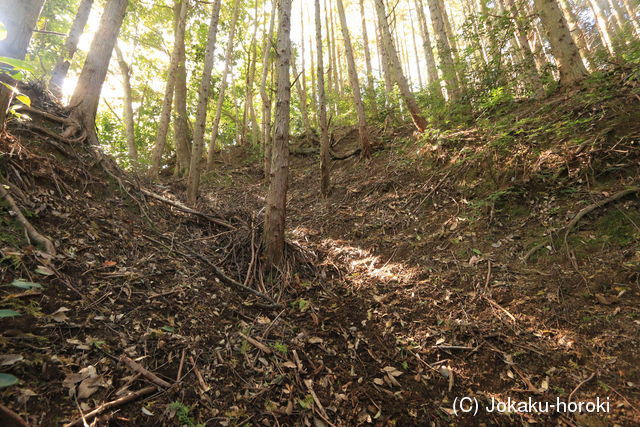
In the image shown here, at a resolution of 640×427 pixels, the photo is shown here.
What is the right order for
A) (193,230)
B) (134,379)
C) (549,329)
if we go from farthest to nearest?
(193,230) < (549,329) < (134,379)

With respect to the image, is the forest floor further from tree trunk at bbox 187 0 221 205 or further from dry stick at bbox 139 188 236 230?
tree trunk at bbox 187 0 221 205

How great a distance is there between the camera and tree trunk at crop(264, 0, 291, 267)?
13.1ft

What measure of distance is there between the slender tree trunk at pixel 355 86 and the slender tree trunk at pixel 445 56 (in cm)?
211

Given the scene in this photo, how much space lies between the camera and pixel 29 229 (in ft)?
8.30

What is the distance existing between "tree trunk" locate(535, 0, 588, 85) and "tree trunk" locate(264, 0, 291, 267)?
15.6ft

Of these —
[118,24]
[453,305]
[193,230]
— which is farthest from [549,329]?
[118,24]

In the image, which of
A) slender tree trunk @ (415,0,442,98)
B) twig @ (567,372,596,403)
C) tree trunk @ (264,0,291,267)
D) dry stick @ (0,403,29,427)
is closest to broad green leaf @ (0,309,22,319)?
dry stick @ (0,403,29,427)

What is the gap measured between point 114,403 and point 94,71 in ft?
16.7

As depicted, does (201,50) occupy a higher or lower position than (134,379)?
higher

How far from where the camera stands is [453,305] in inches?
130

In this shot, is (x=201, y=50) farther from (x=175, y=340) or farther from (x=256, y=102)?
(x=175, y=340)

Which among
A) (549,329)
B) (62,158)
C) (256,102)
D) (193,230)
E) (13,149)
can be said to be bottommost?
(549,329)

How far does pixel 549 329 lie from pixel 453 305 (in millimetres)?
855

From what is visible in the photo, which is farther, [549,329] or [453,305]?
[453,305]
